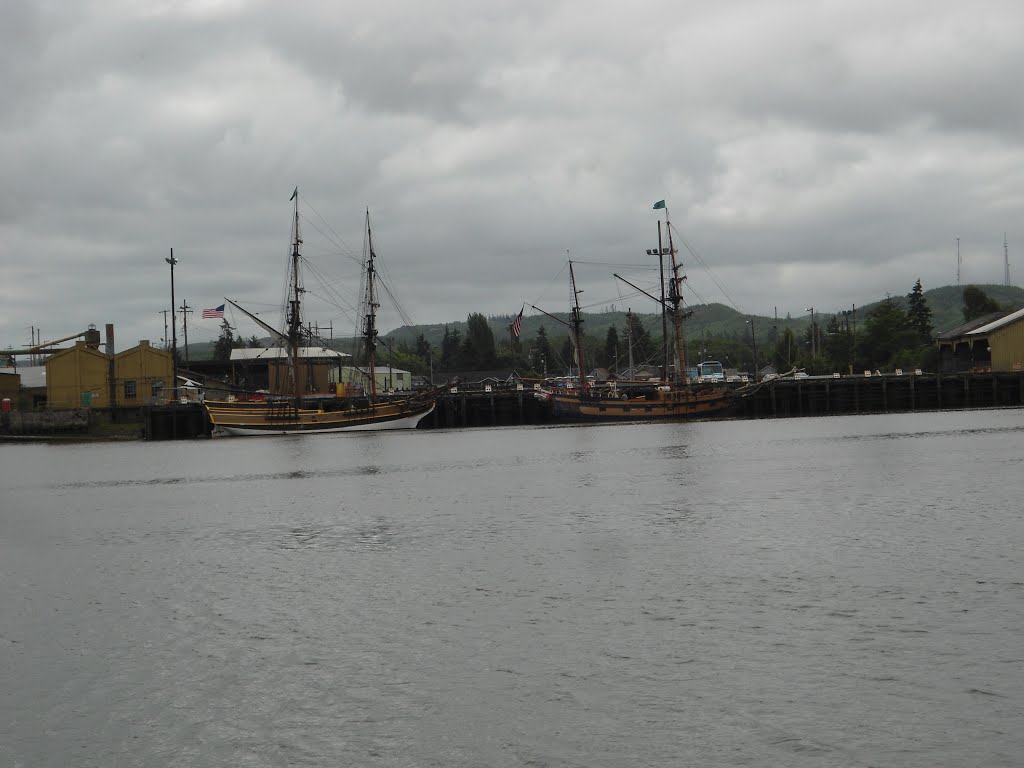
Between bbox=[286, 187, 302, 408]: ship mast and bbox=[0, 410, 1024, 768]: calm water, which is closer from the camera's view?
bbox=[0, 410, 1024, 768]: calm water

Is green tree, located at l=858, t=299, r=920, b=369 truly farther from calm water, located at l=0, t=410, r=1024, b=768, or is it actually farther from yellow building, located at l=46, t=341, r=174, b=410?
calm water, located at l=0, t=410, r=1024, b=768

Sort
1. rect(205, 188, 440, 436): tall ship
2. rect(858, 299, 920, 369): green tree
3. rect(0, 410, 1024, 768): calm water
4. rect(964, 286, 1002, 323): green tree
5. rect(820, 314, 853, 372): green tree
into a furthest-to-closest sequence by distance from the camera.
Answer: rect(964, 286, 1002, 323): green tree
rect(820, 314, 853, 372): green tree
rect(858, 299, 920, 369): green tree
rect(205, 188, 440, 436): tall ship
rect(0, 410, 1024, 768): calm water

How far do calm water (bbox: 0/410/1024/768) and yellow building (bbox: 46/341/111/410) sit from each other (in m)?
73.8

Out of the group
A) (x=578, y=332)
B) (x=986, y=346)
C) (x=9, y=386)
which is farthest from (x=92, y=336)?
(x=986, y=346)

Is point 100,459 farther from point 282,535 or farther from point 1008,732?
point 1008,732

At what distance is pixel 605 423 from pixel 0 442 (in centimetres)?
5992

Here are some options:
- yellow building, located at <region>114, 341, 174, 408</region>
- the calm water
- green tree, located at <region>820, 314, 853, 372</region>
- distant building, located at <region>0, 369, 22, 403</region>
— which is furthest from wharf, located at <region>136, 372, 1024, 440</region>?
the calm water

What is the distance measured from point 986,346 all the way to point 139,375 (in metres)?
94.6

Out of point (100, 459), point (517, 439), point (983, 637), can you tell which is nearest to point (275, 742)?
point (983, 637)

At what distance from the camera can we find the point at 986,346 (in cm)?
12144

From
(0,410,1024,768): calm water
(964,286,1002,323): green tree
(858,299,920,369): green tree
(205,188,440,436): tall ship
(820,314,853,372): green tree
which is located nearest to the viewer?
(0,410,1024,768): calm water

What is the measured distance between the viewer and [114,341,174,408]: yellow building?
10881 centimetres

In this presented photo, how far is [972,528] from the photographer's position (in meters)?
26.3

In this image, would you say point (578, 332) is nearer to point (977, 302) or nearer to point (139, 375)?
point (139, 375)
